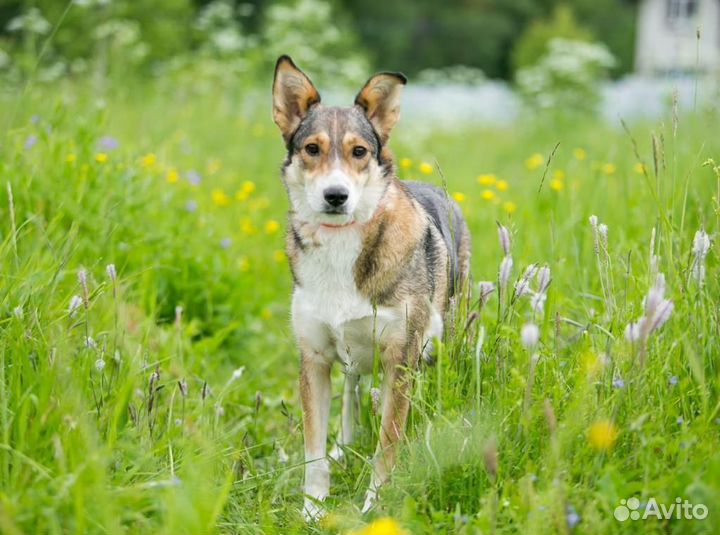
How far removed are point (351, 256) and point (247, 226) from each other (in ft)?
8.43

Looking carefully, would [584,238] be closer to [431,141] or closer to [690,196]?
[690,196]

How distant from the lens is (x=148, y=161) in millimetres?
5262

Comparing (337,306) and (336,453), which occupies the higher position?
(337,306)

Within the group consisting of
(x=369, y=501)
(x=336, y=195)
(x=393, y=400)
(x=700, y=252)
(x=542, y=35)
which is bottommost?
(x=369, y=501)

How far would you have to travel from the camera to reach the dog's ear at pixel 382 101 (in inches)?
134

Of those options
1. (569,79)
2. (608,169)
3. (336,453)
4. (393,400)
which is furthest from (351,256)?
(569,79)

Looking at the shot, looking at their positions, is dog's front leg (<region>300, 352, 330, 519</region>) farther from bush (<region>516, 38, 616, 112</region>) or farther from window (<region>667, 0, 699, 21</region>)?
window (<region>667, 0, 699, 21</region>)

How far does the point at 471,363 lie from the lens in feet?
9.25

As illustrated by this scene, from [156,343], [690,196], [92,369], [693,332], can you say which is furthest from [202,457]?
[690,196]

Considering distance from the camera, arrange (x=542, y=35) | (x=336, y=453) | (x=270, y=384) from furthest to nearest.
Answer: (x=542, y=35) < (x=270, y=384) < (x=336, y=453)

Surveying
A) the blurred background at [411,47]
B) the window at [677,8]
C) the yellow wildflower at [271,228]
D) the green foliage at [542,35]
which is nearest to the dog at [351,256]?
the blurred background at [411,47]

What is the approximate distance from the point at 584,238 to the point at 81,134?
303 centimetres

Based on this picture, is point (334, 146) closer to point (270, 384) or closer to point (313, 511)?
point (313, 511)

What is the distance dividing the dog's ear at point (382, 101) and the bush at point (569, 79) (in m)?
9.00
